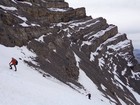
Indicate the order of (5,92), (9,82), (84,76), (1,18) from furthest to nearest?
(84,76) < (1,18) < (9,82) < (5,92)

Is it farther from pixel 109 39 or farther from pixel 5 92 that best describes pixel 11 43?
pixel 109 39

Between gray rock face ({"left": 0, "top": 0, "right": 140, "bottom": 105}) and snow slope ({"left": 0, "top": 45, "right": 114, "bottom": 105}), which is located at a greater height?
gray rock face ({"left": 0, "top": 0, "right": 140, "bottom": 105})

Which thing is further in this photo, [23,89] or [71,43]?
[71,43]

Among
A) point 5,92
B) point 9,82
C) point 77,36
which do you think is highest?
point 77,36

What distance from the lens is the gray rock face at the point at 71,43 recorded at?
186 feet

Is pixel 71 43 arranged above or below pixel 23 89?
above

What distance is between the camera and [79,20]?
341 feet

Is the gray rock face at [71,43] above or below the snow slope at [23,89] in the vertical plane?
above

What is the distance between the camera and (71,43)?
84.5 m

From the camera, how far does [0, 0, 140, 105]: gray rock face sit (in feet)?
186

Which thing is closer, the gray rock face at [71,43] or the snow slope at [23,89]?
the snow slope at [23,89]

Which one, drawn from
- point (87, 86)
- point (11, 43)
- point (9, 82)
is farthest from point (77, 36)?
point (9, 82)

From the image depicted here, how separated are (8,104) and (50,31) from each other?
151 ft

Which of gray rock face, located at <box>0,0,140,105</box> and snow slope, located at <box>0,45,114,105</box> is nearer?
snow slope, located at <box>0,45,114,105</box>
